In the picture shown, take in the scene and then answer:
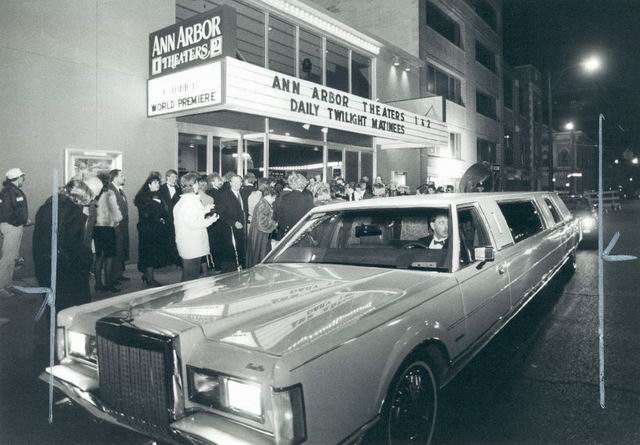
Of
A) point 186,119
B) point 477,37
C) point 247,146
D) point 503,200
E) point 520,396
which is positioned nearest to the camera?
point 520,396

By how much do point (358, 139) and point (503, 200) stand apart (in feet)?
37.5

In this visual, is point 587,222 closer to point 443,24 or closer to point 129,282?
point 129,282

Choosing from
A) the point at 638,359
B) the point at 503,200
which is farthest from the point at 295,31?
the point at 638,359

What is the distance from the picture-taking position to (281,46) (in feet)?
42.7

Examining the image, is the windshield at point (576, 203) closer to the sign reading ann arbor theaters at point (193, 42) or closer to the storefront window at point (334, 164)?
the storefront window at point (334, 164)

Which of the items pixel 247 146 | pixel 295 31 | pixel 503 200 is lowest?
pixel 503 200

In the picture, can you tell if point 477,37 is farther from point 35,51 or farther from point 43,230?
point 43,230

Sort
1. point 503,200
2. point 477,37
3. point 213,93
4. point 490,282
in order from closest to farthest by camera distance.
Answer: point 490,282
point 503,200
point 213,93
point 477,37

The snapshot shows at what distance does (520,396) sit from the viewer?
11.5 ft

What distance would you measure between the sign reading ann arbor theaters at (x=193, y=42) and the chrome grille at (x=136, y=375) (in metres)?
6.96

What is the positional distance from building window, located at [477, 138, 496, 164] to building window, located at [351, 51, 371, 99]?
10.9 m

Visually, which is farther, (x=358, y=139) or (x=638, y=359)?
(x=358, y=139)

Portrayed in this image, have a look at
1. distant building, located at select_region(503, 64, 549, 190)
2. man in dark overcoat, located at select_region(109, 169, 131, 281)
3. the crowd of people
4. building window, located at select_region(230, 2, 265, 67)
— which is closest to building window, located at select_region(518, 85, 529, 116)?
distant building, located at select_region(503, 64, 549, 190)

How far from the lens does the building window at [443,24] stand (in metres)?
21.0
